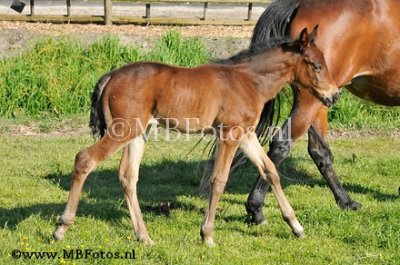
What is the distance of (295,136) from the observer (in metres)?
7.49

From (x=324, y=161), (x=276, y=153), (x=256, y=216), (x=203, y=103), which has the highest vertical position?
(x=203, y=103)

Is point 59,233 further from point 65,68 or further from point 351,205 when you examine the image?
point 65,68

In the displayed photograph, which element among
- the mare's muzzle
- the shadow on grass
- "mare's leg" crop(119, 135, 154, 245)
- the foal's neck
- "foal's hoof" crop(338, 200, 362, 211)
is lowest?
the shadow on grass

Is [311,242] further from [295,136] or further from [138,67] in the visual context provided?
[138,67]

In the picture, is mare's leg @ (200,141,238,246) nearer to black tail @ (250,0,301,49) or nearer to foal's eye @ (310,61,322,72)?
foal's eye @ (310,61,322,72)

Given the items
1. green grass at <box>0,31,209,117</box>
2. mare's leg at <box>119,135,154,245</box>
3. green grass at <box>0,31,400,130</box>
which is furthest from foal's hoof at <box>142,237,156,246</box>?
green grass at <box>0,31,209,117</box>

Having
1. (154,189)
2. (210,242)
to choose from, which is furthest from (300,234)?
(154,189)

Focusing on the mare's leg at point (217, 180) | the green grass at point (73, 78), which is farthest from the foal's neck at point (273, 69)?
the green grass at point (73, 78)

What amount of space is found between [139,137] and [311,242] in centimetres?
158

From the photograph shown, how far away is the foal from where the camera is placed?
20.4ft

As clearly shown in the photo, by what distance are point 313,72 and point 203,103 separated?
3.07ft

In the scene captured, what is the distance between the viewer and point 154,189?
336 inches

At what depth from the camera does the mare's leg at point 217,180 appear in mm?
6336

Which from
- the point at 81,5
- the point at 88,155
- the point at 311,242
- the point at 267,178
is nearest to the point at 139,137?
the point at 88,155
